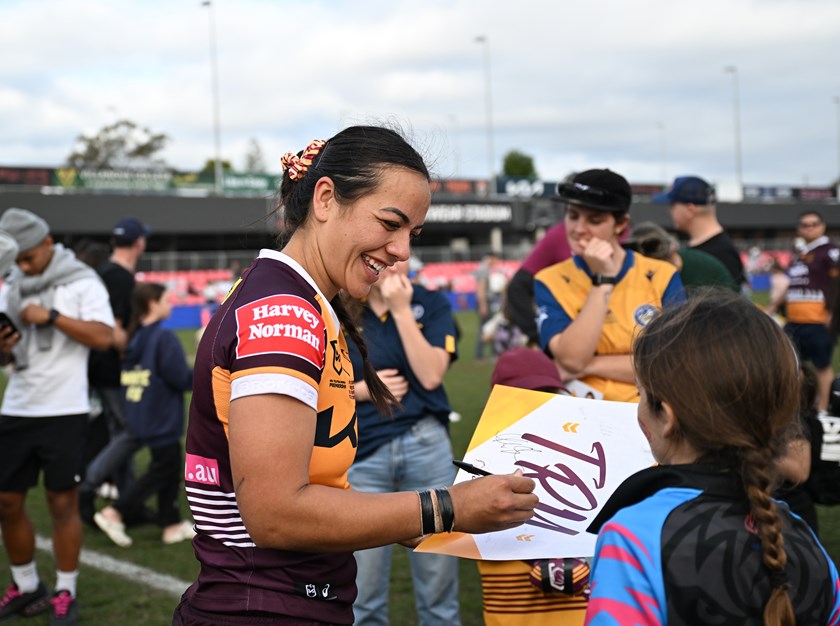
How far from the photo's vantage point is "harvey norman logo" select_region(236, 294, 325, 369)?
168 cm

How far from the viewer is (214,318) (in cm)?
187

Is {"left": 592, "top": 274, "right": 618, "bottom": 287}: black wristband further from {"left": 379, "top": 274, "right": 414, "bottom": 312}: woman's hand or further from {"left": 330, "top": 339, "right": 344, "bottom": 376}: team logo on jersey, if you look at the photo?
{"left": 330, "top": 339, "right": 344, "bottom": 376}: team logo on jersey

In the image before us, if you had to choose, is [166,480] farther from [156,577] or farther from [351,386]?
[351,386]

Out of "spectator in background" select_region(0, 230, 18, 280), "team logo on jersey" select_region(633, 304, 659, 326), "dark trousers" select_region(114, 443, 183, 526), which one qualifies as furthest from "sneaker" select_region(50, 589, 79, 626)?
"team logo on jersey" select_region(633, 304, 659, 326)

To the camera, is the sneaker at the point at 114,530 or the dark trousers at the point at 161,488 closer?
the sneaker at the point at 114,530

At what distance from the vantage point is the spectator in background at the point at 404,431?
371cm

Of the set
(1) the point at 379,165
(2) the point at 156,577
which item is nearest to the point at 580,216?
(1) the point at 379,165

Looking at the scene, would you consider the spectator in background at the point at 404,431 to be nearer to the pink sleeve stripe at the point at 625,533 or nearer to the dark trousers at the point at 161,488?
the pink sleeve stripe at the point at 625,533

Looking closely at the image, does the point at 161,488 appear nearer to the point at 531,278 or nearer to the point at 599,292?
the point at 531,278

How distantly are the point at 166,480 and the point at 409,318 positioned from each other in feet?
11.4

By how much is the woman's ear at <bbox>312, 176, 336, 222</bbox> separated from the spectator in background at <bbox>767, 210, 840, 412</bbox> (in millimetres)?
8415

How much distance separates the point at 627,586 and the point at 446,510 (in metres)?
0.40

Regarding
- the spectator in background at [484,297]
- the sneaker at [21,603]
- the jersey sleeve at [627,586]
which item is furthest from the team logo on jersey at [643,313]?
the spectator in background at [484,297]

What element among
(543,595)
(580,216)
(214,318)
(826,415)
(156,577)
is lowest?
(156,577)
